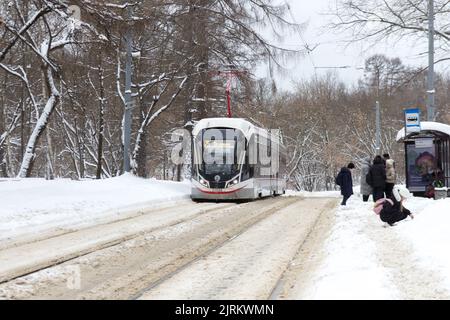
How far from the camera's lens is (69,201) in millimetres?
15508

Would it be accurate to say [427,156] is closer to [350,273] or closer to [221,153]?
[221,153]

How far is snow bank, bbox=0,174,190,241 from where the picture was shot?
12391mm

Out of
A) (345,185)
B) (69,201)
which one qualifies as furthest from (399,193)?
(69,201)

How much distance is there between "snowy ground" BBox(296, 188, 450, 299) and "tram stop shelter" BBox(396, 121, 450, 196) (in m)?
8.70

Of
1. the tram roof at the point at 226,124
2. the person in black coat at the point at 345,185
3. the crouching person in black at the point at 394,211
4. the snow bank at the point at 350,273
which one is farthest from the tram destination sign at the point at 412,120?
the snow bank at the point at 350,273

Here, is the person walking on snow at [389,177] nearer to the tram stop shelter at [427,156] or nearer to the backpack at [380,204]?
the tram stop shelter at [427,156]

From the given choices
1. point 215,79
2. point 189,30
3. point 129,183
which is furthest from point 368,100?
point 129,183

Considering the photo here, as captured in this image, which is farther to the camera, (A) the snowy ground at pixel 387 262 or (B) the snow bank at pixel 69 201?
(B) the snow bank at pixel 69 201

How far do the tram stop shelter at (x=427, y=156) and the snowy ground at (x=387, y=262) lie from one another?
8.70 metres

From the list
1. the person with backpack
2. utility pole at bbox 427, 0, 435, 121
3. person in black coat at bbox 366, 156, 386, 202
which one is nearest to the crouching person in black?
the person with backpack

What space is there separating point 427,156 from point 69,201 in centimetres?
1218

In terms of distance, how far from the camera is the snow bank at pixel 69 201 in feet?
40.7

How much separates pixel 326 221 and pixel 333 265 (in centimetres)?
676

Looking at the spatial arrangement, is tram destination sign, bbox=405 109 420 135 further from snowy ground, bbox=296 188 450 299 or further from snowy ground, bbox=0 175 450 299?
snowy ground, bbox=296 188 450 299
